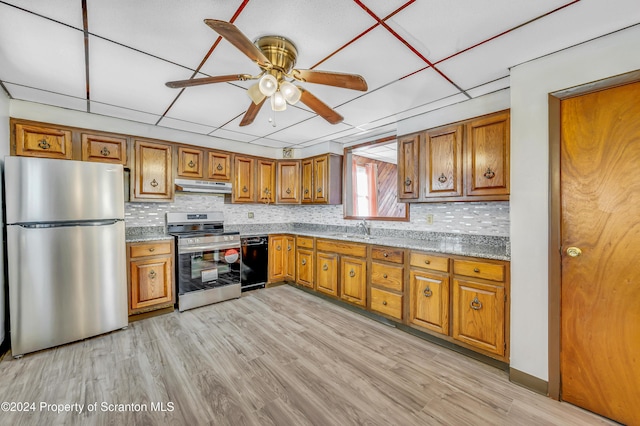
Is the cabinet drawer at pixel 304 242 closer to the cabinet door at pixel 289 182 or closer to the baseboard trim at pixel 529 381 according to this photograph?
the cabinet door at pixel 289 182

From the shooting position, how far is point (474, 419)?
1.61 m

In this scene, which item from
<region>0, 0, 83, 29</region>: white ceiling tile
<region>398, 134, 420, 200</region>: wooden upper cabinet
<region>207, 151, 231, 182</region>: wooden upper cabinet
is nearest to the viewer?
<region>0, 0, 83, 29</region>: white ceiling tile

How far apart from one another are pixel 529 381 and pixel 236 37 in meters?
2.86

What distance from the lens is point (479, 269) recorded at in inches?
87.0

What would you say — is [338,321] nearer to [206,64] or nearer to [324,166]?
[324,166]

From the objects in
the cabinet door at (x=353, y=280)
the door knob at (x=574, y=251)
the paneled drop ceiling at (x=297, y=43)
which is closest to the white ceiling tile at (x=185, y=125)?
the paneled drop ceiling at (x=297, y=43)

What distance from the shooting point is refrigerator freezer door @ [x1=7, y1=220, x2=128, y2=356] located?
2.25 meters

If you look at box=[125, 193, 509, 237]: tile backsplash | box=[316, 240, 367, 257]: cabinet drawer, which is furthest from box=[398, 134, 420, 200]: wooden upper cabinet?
box=[316, 240, 367, 257]: cabinet drawer

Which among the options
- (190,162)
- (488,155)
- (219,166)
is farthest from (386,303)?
(190,162)

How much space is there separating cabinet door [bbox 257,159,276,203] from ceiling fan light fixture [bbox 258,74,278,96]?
2744mm

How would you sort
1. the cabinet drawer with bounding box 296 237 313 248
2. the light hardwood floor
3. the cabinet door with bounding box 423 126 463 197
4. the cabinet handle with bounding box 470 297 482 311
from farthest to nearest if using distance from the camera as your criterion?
the cabinet drawer with bounding box 296 237 313 248 → the cabinet door with bounding box 423 126 463 197 → the cabinet handle with bounding box 470 297 482 311 → the light hardwood floor

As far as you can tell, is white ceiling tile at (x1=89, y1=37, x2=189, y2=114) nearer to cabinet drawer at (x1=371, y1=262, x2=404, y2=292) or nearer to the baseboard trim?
cabinet drawer at (x1=371, y1=262, x2=404, y2=292)

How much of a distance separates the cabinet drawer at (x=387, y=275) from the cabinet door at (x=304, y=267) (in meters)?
1.13

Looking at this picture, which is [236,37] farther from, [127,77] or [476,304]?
[476,304]
